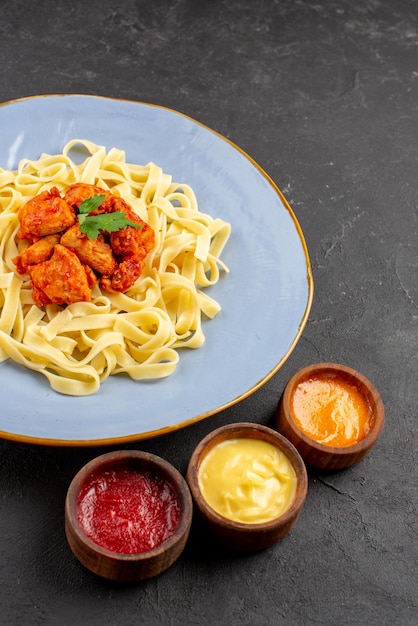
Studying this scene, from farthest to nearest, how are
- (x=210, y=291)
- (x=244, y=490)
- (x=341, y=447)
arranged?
(x=210, y=291), (x=341, y=447), (x=244, y=490)

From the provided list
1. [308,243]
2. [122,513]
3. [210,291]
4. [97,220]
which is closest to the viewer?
[122,513]

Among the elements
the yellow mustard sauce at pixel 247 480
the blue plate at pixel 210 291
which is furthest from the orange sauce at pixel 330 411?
the yellow mustard sauce at pixel 247 480

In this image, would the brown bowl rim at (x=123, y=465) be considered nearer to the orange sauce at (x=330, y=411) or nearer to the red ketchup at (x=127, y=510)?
the red ketchup at (x=127, y=510)

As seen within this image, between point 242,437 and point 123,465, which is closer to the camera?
point 123,465

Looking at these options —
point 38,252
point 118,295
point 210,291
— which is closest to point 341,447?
point 210,291

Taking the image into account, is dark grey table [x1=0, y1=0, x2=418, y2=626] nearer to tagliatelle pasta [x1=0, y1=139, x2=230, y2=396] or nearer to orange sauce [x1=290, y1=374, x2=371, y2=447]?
orange sauce [x1=290, y1=374, x2=371, y2=447]

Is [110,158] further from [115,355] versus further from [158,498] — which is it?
[158,498]

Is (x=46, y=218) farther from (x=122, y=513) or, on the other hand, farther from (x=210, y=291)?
(x=122, y=513)
